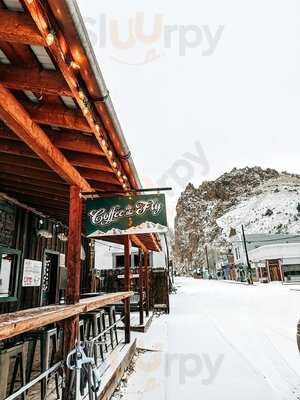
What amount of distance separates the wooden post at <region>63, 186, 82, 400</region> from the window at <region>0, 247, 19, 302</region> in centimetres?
260

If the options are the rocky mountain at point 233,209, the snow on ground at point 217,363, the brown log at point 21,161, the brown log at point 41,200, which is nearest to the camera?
the brown log at point 21,161

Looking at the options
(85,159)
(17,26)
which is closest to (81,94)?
(17,26)

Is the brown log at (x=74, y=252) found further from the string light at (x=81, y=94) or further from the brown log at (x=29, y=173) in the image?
the string light at (x=81, y=94)

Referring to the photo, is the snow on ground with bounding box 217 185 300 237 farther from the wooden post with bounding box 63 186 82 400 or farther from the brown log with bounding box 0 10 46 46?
the brown log with bounding box 0 10 46 46

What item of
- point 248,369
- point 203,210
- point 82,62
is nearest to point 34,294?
point 248,369

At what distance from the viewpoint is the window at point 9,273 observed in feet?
18.0

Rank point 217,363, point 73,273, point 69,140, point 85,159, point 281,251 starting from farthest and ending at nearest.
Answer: point 281,251 → point 217,363 → point 85,159 → point 73,273 → point 69,140

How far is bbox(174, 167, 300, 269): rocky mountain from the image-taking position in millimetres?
65875

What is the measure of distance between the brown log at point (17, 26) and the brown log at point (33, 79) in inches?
18.4

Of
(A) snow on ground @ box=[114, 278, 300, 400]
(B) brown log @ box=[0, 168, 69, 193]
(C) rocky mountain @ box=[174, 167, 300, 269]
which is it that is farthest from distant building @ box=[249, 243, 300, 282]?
(B) brown log @ box=[0, 168, 69, 193]

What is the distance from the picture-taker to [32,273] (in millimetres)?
6621

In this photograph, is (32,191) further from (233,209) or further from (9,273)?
(233,209)

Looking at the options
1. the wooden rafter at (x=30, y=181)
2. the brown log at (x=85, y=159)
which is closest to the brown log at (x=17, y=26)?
the brown log at (x=85, y=159)

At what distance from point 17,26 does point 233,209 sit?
91109mm
